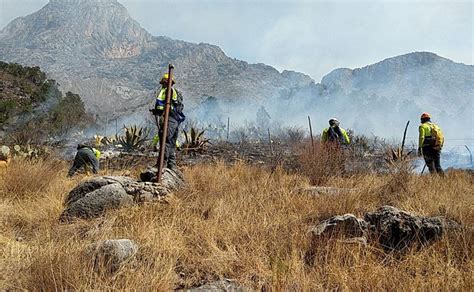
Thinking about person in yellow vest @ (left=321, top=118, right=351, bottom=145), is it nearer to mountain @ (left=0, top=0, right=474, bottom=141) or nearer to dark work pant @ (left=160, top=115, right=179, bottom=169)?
dark work pant @ (left=160, top=115, right=179, bottom=169)

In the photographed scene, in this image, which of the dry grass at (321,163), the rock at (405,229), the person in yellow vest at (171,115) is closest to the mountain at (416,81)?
the dry grass at (321,163)

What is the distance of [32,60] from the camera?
118188mm

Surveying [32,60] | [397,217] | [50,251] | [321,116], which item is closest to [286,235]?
[397,217]

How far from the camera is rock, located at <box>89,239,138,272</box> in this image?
7.67ft

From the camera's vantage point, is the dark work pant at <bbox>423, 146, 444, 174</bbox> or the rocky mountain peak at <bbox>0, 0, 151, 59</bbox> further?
the rocky mountain peak at <bbox>0, 0, 151, 59</bbox>

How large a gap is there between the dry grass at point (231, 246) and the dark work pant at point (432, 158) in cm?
302

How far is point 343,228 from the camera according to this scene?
9.68ft

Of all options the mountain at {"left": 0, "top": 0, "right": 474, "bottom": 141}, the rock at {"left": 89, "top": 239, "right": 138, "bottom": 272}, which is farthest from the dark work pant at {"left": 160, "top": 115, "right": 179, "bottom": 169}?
the mountain at {"left": 0, "top": 0, "right": 474, "bottom": 141}

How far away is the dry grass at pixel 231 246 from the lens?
7.38 ft

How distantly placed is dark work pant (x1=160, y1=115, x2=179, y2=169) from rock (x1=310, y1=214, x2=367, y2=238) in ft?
10.3

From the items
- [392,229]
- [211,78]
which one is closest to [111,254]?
[392,229]

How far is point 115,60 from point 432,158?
14628cm

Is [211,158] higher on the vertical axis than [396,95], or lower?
lower

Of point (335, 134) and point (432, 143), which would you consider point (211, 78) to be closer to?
point (335, 134)
